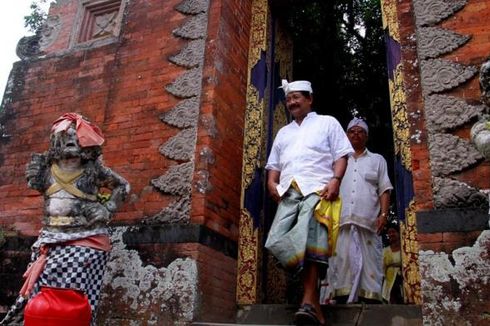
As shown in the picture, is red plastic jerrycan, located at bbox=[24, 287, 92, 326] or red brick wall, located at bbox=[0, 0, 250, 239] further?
red brick wall, located at bbox=[0, 0, 250, 239]

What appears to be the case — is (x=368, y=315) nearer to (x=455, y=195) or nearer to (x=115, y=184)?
(x=455, y=195)

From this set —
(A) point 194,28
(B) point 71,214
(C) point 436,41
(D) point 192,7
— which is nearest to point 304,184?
(C) point 436,41

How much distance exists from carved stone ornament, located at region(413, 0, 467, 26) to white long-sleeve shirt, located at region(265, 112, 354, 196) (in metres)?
1.26

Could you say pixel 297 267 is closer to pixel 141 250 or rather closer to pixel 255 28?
pixel 141 250

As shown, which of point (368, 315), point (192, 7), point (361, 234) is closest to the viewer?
point (368, 315)

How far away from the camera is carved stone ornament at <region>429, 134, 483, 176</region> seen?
3.80m

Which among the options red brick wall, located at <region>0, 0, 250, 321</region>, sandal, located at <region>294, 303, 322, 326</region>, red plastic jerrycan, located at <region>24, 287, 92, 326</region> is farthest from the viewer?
red brick wall, located at <region>0, 0, 250, 321</region>

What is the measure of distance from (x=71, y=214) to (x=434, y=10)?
3.53 m

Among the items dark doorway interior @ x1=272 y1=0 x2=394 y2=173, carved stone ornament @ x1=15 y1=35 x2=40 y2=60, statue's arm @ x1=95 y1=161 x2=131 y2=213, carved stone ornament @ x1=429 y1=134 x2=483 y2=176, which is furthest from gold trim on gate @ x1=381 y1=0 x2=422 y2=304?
dark doorway interior @ x1=272 y1=0 x2=394 y2=173

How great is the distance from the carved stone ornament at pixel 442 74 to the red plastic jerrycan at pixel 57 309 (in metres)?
3.16

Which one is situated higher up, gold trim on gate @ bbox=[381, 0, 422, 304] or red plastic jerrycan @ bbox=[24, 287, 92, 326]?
gold trim on gate @ bbox=[381, 0, 422, 304]

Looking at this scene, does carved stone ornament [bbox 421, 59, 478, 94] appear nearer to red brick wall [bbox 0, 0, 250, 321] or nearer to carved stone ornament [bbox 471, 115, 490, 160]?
carved stone ornament [bbox 471, 115, 490, 160]

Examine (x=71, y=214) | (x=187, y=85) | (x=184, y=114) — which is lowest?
(x=71, y=214)

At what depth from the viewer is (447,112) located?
4.01m
